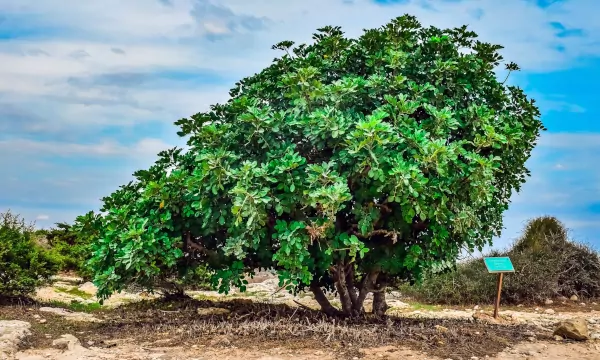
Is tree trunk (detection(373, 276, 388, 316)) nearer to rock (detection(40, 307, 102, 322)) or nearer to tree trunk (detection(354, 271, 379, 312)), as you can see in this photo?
tree trunk (detection(354, 271, 379, 312))

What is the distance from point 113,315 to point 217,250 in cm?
316

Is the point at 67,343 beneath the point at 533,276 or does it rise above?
beneath

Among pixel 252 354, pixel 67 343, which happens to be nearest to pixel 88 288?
pixel 67 343

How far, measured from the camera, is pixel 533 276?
16828 millimetres

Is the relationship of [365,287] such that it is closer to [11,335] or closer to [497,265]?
[497,265]

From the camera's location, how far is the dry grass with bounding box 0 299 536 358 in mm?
7941

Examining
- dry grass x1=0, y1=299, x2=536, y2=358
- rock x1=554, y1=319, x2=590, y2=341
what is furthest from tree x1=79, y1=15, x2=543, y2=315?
rock x1=554, y1=319, x2=590, y2=341

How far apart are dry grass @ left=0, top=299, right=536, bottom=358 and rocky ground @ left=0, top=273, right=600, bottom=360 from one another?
0.05 feet

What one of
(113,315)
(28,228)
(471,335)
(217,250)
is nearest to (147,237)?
(217,250)

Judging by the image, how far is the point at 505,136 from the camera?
8781mm

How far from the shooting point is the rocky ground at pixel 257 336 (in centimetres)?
764

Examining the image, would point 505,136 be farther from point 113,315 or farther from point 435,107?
point 113,315

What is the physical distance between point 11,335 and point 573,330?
7821 mm

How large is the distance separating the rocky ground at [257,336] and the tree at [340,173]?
0.71 m
